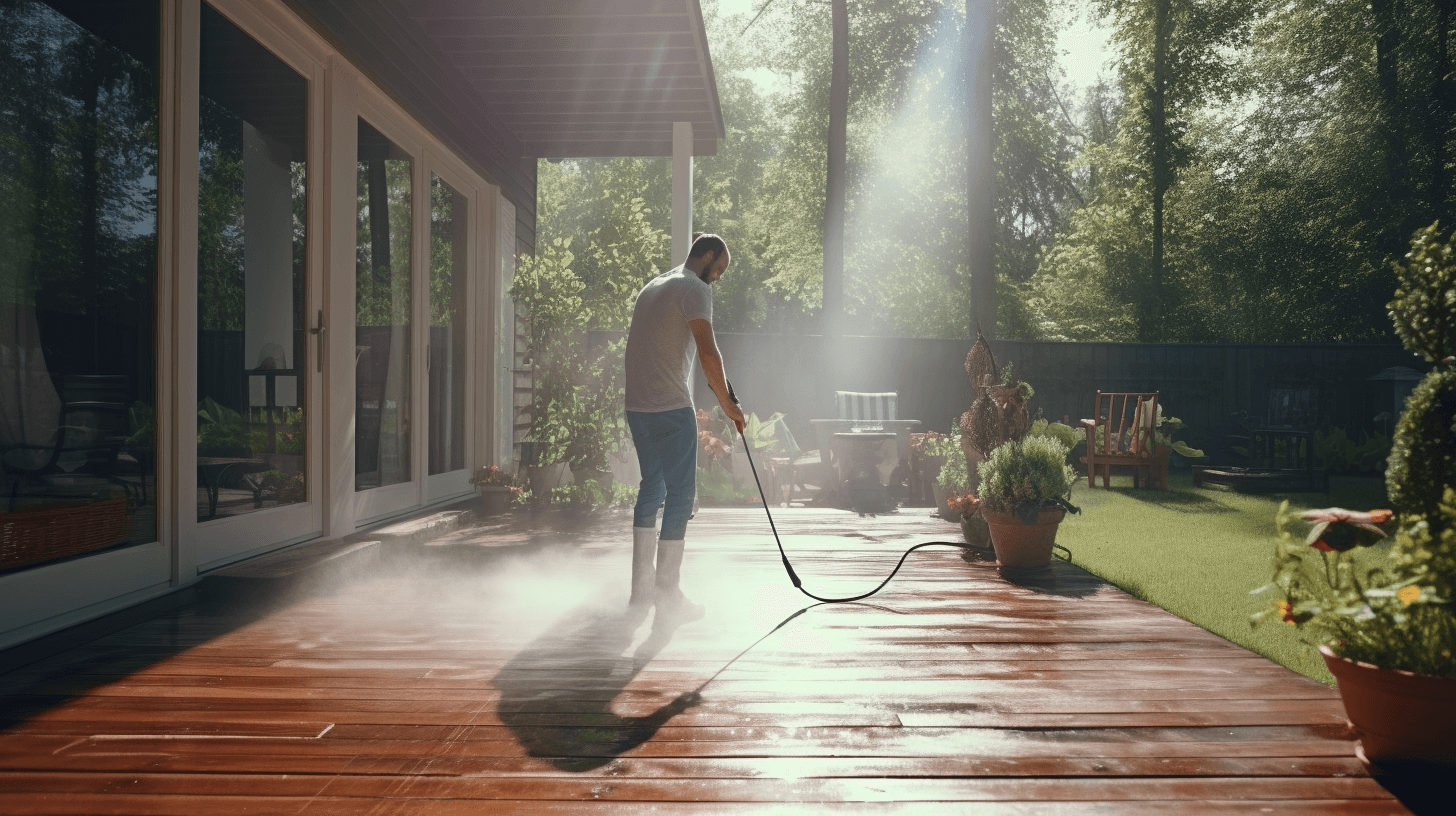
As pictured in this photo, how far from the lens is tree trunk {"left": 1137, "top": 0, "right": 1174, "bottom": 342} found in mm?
17406

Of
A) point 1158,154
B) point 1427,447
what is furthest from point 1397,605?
point 1158,154

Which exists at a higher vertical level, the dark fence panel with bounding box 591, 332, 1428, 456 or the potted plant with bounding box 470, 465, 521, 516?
the dark fence panel with bounding box 591, 332, 1428, 456

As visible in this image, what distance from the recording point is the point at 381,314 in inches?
203

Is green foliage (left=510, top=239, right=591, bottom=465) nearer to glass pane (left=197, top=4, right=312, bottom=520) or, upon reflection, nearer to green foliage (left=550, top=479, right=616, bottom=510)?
green foliage (left=550, top=479, right=616, bottom=510)

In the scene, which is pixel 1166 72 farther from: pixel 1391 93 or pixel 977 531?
pixel 977 531

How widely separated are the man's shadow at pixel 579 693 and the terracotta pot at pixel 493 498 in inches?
123

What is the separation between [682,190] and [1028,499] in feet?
12.3

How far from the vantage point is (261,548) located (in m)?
3.89

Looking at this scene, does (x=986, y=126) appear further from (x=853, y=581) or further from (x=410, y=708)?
(x=410, y=708)

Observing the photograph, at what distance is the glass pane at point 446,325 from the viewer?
238 inches

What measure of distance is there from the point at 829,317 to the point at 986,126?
3117 mm

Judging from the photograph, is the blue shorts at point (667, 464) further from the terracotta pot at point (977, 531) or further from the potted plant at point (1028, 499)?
the terracotta pot at point (977, 531)

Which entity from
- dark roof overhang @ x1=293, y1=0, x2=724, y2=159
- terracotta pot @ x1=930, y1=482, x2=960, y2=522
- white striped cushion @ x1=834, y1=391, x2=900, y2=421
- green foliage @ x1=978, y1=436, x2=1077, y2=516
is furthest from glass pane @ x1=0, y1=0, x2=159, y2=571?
white striped cushion @ x1=834, y1=391, x2=900, y2=421

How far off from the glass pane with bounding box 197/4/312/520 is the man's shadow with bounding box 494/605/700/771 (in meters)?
1.65
